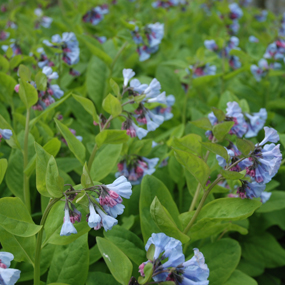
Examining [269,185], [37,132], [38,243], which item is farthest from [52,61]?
[269,185]

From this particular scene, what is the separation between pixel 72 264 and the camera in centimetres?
103

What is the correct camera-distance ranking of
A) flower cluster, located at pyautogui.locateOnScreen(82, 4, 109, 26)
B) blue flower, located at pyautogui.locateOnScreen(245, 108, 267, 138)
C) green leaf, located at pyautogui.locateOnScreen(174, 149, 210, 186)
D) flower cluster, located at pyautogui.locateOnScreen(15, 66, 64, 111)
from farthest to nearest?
flower cluster, located at pyautogui.locateOnScreen(82, 4, 109, 26), blue flower, located at pyautogui.locateOnScreen(245, 108, 267, 138), flower cluster, located at pyautogui.locateOnScreen(15, 66, 64, 111), green leaf, located at pyautogui.locateOnScreen(174, 149, 210, 186)

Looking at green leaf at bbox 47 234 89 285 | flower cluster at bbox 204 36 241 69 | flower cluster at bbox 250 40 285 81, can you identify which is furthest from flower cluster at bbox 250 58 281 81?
green leaf at bbox 47 234 89 285

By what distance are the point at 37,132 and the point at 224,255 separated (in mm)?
901

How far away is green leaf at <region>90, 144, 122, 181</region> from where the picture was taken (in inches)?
47.4

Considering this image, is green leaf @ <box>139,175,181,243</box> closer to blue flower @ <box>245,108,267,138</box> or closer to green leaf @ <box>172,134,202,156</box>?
green leaf @ <box>172,134,202,156</box>

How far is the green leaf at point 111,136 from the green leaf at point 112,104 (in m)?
0.09

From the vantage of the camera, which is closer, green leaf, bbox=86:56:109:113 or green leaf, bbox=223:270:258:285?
green leaf, bbox=223:270:258:285

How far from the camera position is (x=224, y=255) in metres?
1.15

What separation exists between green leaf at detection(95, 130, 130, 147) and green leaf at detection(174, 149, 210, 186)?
197 millimetres

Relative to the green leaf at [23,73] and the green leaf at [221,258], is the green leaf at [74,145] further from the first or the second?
the green leaf at [221,258]

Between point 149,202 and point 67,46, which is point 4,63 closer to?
point 67,46

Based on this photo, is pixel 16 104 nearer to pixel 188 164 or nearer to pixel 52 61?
pixel 52 61

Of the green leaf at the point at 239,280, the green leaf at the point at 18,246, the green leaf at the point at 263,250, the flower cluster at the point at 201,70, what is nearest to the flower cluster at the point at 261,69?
the flower cluster at the point at 201,70
